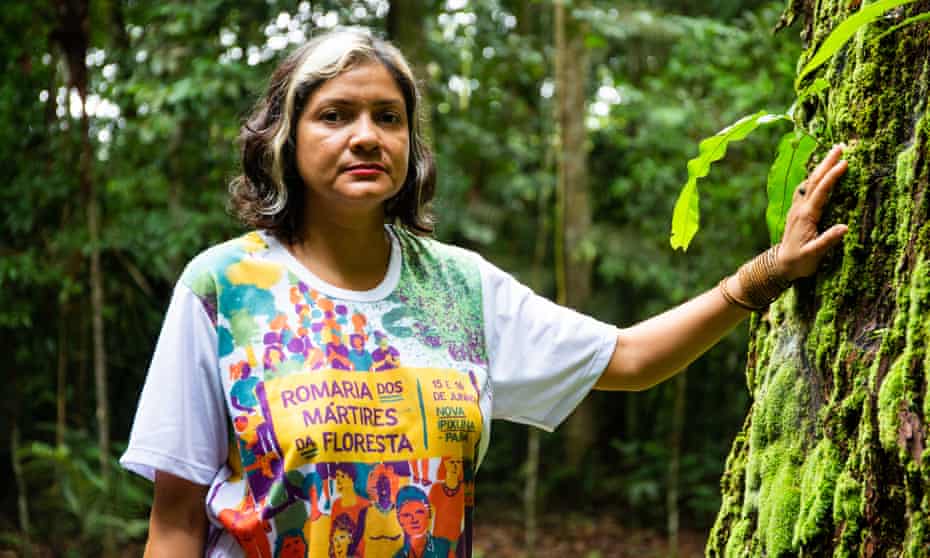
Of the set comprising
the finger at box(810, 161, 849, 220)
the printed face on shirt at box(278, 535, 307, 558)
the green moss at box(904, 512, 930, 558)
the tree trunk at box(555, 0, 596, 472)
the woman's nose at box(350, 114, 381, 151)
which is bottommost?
the printed face on shirt at box(278, 535, 307, 558)

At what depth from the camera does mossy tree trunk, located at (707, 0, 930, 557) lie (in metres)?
1.13

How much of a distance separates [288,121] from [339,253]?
0.26 meters

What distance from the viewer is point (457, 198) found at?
6508 millimetres

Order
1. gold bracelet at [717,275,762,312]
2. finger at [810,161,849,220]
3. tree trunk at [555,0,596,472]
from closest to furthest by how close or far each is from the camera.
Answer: finger at [810,161,849,220], gold bracelet at [717,275,762,312], tree trunk at [555,0,596,472]

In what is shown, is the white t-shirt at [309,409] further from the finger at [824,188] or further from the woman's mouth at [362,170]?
the finger at [824,188]

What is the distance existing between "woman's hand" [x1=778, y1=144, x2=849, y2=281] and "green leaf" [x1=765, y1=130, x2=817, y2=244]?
34 mm

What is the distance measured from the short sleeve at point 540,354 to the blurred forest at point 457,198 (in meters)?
2.32

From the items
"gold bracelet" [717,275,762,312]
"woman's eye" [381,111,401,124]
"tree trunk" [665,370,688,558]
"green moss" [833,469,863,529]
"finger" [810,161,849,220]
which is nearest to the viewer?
"green moss" [833,469,863,529]

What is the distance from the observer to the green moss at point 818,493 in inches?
50.0

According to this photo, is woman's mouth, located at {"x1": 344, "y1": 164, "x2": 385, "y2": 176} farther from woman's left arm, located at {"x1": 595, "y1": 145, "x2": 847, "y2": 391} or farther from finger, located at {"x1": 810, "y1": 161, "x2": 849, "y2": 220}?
finger, located at {"x1": 810, "y1": 161, "x2": 849, "y2": 220}

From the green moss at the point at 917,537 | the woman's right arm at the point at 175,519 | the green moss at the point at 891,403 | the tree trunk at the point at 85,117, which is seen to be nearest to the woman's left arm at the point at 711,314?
the green moss at the point at 891,403

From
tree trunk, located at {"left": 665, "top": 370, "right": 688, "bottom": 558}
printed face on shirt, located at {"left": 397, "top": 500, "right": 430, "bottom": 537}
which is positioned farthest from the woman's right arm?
tree trunk, located at {"left": 665, "top": 370, "right": 688, "bottom": 558}

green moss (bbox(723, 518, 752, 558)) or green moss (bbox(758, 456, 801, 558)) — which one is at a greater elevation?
green moss (bbox(758, 456, 801, 558))

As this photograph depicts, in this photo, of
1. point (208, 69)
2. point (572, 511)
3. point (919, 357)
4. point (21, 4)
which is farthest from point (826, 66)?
point (572, 511)
